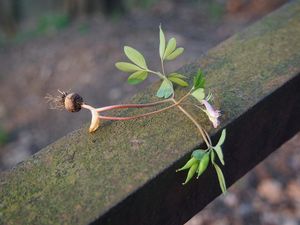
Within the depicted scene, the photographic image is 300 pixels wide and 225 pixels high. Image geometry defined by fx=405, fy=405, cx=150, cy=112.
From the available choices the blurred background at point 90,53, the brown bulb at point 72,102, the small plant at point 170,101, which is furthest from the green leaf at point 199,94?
the blurred background at point 90,53

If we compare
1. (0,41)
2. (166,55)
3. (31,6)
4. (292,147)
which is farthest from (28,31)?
(166,55)

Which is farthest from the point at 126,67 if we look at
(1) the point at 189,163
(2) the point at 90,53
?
(2) the point at 90,53

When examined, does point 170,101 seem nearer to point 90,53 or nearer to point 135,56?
point 135,56

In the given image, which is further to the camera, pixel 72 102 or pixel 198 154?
pixel 72 102

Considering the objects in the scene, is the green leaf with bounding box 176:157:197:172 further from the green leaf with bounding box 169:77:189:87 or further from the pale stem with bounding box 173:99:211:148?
the green leaf with bounding box 169:77:189:87

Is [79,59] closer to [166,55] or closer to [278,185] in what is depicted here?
[278,185]

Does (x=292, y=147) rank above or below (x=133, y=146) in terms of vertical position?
below

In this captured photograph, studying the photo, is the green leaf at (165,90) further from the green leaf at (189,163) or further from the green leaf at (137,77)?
the green leaf at (189,163)
